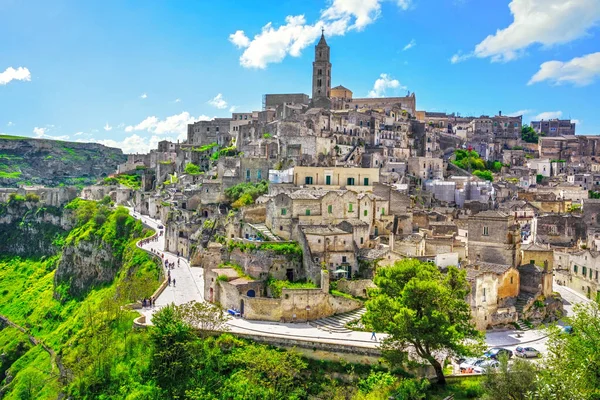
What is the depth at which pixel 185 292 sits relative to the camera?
41406 mm

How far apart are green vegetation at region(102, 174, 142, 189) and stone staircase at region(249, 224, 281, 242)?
5483cm

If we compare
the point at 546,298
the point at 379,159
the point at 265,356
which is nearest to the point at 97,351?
the point at 265,356

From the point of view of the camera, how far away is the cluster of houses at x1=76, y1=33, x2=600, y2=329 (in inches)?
1441

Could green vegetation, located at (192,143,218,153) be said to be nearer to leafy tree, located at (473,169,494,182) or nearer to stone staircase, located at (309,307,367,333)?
leafy tree, located at (473,169,494,182)

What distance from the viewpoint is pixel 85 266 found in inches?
2630

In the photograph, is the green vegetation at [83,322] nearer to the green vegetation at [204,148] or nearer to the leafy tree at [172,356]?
the leafy tree at [172,356]

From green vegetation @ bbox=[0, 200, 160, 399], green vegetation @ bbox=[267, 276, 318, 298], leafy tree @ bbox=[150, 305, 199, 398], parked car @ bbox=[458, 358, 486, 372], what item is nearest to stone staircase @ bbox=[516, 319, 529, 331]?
parked car @ bbox=[458, 358, 486, 372]

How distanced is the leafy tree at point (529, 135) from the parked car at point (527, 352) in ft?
276

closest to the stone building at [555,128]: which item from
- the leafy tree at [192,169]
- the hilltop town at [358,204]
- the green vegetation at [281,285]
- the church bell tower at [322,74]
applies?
the hilltop town at [358,204]

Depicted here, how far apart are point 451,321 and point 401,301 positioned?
269 centimetres

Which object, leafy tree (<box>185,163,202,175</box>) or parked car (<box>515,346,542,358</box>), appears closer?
parked car (<box>515,346,542,358</box>)

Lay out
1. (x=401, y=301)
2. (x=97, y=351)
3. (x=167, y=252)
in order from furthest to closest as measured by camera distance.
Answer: (x=167, y=252), (x=97, y=351), (x=401, y=301)

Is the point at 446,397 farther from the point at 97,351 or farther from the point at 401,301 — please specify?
the point at 97,351

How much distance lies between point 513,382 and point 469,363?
23.4 feet
